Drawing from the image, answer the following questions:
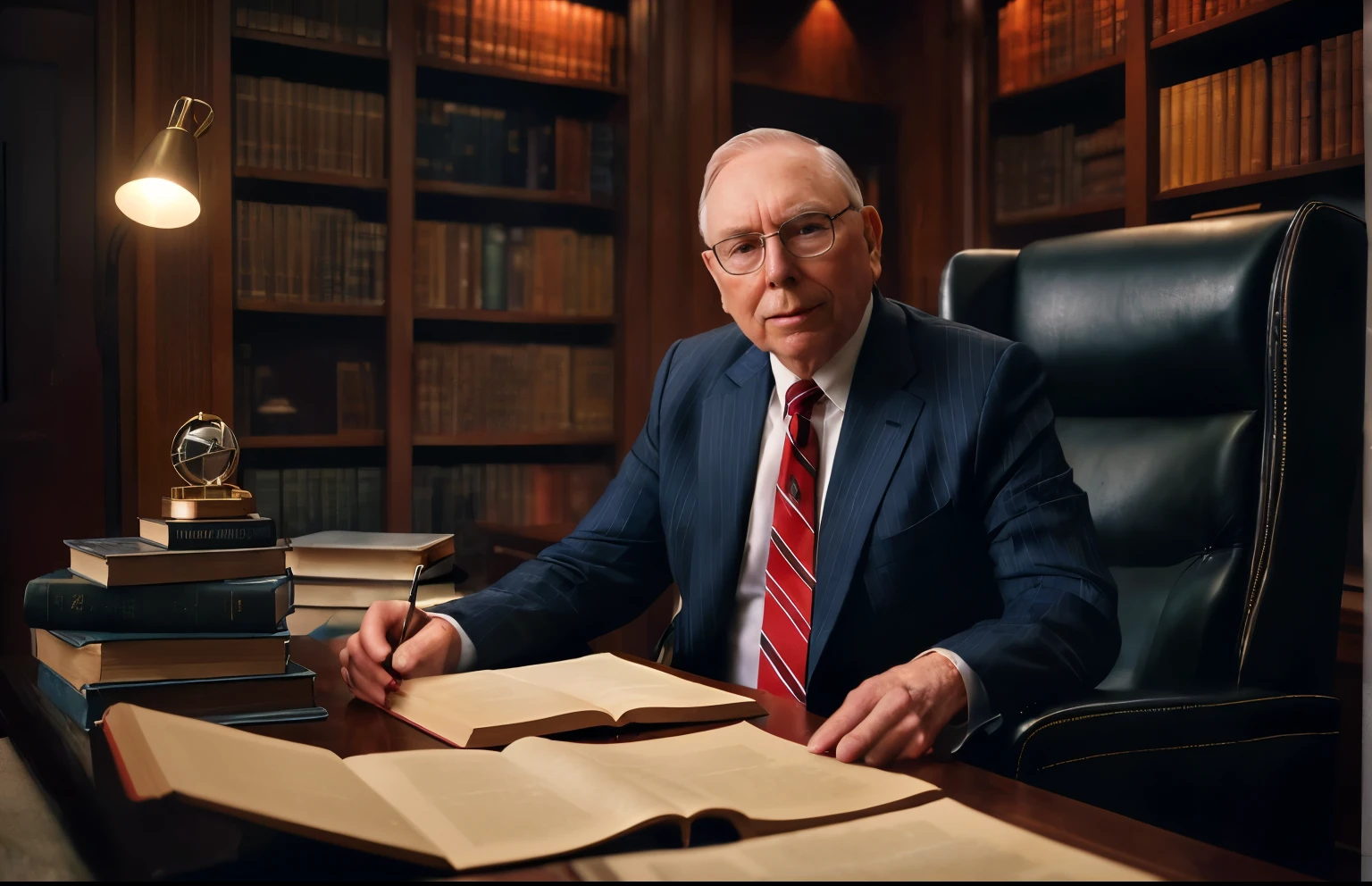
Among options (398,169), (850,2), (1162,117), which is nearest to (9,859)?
(398,169)

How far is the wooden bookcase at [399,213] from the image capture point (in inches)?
110

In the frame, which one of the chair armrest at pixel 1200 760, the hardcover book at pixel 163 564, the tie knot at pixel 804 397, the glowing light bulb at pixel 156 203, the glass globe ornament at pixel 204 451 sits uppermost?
the glowing light bulb at pixel 156 203

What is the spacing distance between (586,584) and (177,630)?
58 centimetres

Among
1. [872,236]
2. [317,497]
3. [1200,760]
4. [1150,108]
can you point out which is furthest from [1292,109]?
[317,497]

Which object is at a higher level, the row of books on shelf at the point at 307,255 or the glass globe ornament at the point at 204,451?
the row of books on shelf at the point at 307,255

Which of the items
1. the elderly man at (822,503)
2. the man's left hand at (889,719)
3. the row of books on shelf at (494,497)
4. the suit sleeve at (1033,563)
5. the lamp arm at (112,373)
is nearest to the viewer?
the man's left hand at (889,719)

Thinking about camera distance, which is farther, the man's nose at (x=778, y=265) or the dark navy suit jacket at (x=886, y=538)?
the man's nose at (x=778, y=265)

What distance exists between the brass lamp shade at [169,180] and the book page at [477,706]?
997 millimetres

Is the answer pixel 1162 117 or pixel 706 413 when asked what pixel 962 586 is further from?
pixel 1162 117

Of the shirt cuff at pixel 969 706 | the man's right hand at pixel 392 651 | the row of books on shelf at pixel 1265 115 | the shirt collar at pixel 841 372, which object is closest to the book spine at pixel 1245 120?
the row of books on shelf at pixel 1265 115

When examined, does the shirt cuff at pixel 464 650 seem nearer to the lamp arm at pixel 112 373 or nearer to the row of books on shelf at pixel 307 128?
the lamp arm at pixel 112 373

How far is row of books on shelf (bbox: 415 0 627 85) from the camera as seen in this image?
2.95 meters

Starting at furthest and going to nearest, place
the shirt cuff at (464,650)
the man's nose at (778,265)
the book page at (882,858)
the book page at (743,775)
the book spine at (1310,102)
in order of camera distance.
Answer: the book spine at (1310,102) → the man's nose at (778,265) → the shirt cuff at (464,650) → the book page at (743,775) → the book page at (882,858)

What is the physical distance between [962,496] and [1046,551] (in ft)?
0.46
